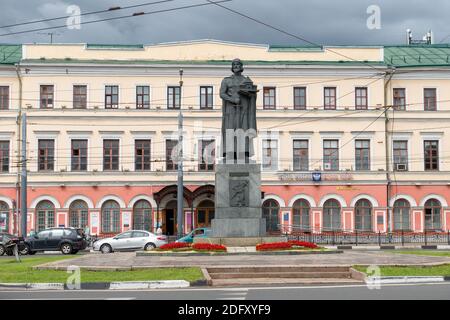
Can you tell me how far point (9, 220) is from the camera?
5031 cm

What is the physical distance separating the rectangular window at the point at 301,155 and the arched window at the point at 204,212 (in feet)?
22.3

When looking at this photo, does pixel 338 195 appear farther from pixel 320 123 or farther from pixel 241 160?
pixel 241 160

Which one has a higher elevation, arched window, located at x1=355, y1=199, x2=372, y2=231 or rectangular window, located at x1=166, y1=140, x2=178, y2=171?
rectangular window, located at x1=166, y1=140, x2=178, y2=171

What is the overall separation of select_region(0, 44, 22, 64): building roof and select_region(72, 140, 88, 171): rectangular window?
7.71m

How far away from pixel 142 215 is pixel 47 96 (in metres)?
10.9

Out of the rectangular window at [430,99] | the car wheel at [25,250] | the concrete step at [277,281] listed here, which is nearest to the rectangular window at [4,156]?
the car wheel at [25,250]

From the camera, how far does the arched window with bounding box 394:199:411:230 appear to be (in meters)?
52.2

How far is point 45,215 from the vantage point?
50.6m

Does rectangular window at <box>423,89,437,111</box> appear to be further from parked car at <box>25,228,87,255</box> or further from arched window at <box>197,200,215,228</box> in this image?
parked car at <box>25,228,87,255</box>

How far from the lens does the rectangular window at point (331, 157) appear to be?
5228 centimetres

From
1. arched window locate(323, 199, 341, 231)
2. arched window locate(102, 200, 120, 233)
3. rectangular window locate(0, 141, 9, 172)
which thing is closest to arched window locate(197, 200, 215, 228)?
arched window locate(102, 200, 120, 233)
